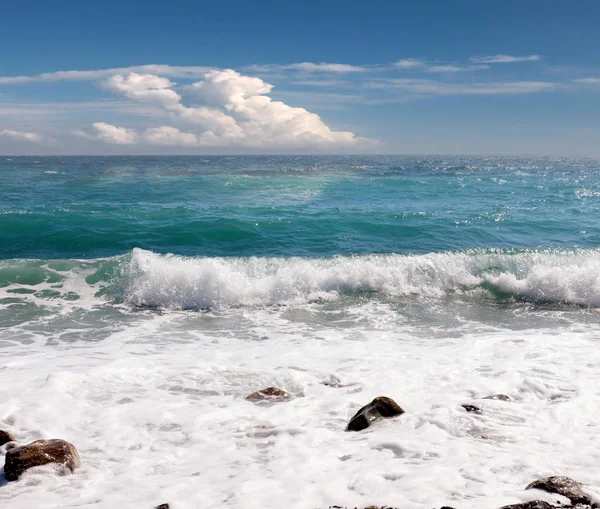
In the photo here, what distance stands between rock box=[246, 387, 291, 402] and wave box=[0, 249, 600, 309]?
19.2 ft


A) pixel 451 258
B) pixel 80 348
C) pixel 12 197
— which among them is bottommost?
pixel 80 348

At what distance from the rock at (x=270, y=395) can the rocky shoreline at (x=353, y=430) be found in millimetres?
1197

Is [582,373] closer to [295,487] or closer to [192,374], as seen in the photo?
[295,487]

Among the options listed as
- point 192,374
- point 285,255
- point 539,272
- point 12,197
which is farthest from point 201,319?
point 12,197

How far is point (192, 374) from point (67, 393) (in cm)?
181

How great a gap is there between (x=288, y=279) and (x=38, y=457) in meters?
9.27

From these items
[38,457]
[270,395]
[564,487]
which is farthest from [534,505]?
[38,457]

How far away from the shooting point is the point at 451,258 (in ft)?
50.3

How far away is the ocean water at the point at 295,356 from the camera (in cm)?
471

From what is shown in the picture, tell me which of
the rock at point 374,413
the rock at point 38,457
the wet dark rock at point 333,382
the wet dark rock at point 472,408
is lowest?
the wet dark rock at point 333,382

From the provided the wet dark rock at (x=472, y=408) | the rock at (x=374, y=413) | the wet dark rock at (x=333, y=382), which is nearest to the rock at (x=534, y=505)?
the rock at (x=374, y=413)

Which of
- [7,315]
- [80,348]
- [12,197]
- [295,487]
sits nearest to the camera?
[295,487]

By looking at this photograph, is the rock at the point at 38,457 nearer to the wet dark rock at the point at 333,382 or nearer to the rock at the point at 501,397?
the wet dark rock at the point at 333,382

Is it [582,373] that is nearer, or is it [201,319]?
[582,373]
